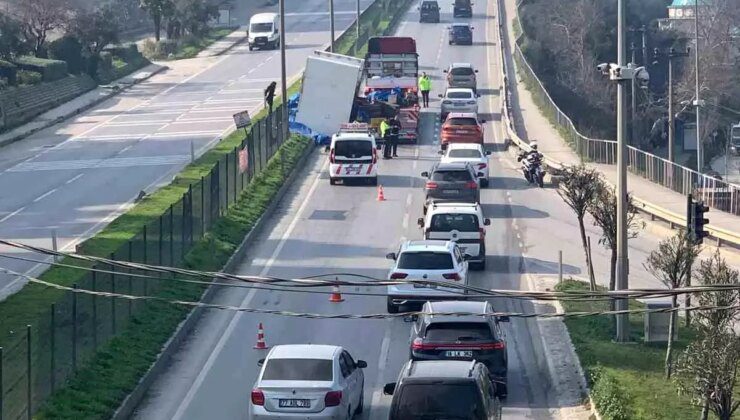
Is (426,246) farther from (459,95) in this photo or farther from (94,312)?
(459,95)

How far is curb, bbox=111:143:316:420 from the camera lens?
22.0 metres

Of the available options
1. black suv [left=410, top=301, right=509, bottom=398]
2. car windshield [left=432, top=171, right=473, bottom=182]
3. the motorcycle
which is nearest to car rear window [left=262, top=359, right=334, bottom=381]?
black suv [left=410, top=301, right=509, bottom=398]

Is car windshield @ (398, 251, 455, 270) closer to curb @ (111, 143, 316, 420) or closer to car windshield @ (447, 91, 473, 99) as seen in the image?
curb @ (111, 143, 316, 420)

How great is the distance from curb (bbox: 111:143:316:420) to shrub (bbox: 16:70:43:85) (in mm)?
28530

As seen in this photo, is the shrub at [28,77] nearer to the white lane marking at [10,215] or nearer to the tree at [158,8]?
the tree at [158,8]

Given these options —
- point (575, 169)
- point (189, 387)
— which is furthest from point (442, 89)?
point (189, 387)

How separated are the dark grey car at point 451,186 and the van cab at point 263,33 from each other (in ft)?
173

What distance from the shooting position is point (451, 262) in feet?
91.9

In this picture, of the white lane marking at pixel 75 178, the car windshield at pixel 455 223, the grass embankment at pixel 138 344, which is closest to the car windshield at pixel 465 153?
the grass embankment at pixel 138 344

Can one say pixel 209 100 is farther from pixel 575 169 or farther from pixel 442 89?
pixel 575 169

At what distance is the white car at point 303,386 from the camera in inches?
763

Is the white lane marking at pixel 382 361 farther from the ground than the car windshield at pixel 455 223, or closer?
closer

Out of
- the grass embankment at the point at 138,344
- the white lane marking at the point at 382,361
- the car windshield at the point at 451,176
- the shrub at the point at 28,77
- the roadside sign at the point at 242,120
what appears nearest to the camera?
the grass embankment at the point at 138,344

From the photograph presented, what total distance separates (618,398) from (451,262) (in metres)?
8.23
